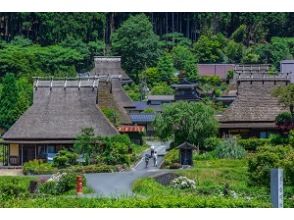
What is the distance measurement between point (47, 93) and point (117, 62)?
13.4 meters

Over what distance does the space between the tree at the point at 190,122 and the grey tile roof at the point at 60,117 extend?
1.54m

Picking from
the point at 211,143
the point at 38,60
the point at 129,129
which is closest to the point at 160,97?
the point at 38,60

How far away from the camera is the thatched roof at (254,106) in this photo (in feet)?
101

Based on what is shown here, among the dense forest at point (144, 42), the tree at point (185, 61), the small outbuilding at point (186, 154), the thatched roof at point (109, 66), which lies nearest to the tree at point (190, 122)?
the small outbuilding at point (186, 154)

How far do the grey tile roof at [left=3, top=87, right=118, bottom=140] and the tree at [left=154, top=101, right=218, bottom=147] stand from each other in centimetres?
154

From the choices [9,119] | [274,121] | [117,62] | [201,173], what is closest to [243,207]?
[201,173]

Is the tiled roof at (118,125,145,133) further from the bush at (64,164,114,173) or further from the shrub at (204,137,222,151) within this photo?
the bush at (64,164,114,173)

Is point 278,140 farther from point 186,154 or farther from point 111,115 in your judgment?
point 111,115

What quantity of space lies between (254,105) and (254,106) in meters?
0.04

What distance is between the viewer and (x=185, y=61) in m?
45.5

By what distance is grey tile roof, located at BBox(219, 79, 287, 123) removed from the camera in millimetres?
30812

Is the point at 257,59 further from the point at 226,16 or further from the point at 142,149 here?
the point at 142,149

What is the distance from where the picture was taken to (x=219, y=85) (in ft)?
146

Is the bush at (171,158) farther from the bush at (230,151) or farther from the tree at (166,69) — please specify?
the tree at (166,69)
